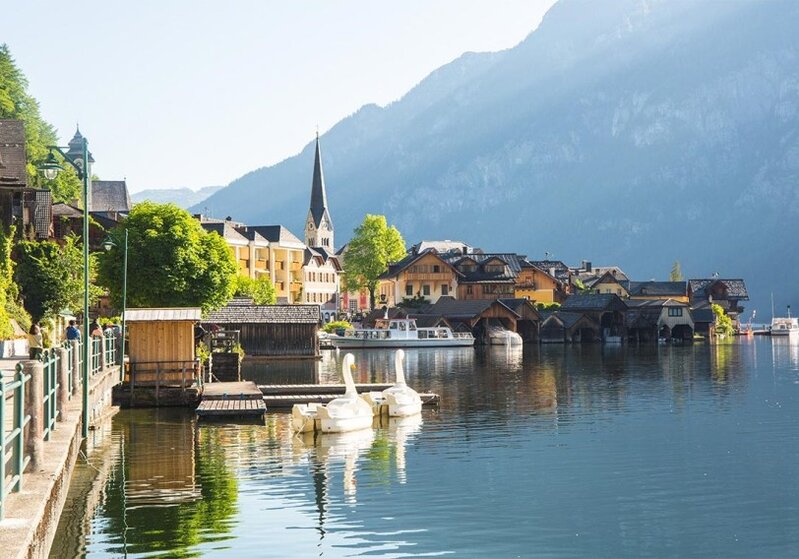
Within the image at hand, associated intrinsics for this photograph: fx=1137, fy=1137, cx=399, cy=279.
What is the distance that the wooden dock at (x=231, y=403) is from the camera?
43.0 meters

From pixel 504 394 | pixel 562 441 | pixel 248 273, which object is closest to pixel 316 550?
pixel 562 441

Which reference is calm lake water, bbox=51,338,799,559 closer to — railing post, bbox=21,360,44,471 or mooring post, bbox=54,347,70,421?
mooring post, bbox=54,347,70,421

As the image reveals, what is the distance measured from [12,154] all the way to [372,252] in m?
80.1

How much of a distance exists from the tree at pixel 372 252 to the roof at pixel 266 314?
167 ft

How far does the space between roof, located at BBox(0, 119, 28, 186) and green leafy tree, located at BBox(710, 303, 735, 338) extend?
112 meters

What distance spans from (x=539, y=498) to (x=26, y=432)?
513 inches

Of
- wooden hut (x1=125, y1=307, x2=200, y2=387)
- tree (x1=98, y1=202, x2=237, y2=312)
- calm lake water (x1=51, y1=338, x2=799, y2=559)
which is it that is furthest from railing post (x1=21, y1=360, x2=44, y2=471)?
tree (x1=98, y1=202, x2=237, y2=312)

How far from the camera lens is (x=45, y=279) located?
78.1m

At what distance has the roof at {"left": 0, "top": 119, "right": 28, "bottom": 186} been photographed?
70.1 m

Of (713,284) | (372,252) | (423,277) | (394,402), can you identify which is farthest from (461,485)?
(713,284)

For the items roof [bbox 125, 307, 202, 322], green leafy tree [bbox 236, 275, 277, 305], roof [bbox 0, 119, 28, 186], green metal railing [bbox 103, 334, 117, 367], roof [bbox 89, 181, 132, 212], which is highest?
roof [bbox 89, 181, 132, 212]

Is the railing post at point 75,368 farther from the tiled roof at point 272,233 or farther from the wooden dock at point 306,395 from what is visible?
the tiled roof at point 272,233

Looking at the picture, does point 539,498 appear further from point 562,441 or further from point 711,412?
point 711,412

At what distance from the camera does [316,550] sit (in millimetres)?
21625
